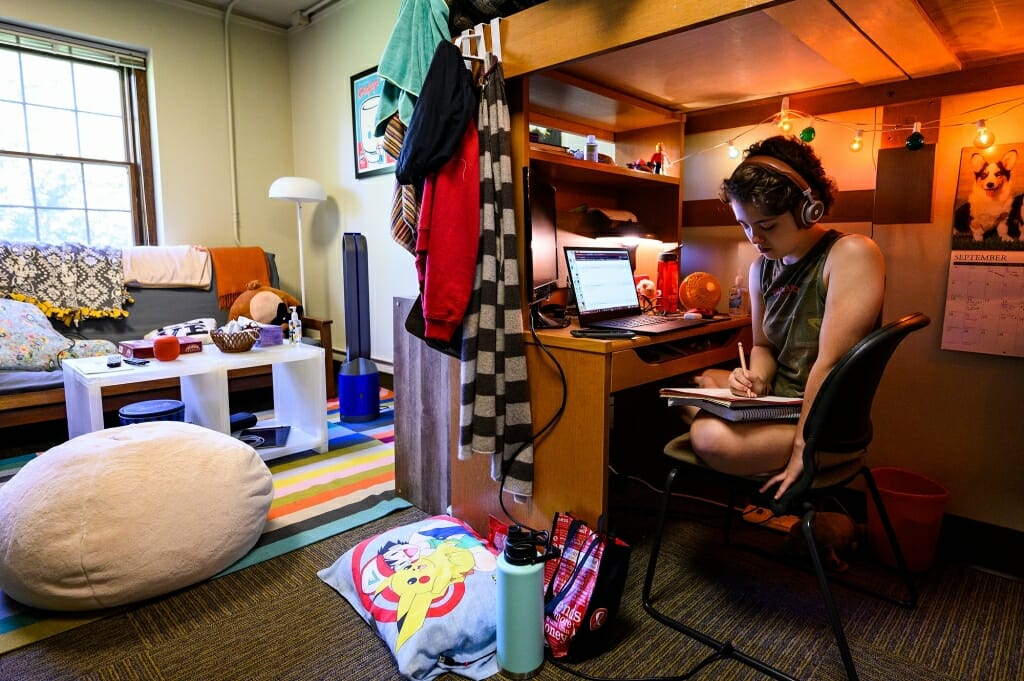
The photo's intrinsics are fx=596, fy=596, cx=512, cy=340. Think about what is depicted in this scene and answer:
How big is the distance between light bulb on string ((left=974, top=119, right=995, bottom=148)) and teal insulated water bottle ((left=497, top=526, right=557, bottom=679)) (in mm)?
1813

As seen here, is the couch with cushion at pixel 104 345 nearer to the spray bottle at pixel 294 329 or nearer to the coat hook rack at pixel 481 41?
the spray bottle at pixel 294 329

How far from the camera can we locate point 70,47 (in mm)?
3816

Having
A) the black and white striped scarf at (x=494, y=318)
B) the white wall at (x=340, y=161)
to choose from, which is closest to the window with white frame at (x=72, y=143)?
the white wall at (x=340, y=161)

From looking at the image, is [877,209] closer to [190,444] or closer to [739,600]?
[739,600]

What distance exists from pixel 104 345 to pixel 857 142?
3.74m

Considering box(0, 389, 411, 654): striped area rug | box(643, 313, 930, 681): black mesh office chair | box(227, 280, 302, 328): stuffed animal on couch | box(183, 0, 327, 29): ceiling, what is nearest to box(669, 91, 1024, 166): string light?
box(643, 313, 930, 681): black mesh office chair

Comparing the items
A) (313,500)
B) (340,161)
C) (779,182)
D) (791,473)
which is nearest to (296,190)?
(340,161)

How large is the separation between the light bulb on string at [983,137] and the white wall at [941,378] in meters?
0.03

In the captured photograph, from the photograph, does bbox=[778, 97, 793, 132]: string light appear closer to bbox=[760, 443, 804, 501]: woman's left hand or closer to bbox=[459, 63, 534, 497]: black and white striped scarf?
bbox=[459, 63, 534, 497]: black and white striped scarf

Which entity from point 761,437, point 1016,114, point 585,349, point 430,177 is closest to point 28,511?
point 430,177

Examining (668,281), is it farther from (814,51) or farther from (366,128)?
(366,128)

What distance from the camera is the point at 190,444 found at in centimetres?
185

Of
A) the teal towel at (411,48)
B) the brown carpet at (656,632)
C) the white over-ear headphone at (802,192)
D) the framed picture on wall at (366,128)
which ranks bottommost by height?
the brown carpet at (656,632)

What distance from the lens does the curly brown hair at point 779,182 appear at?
59.4 inches
